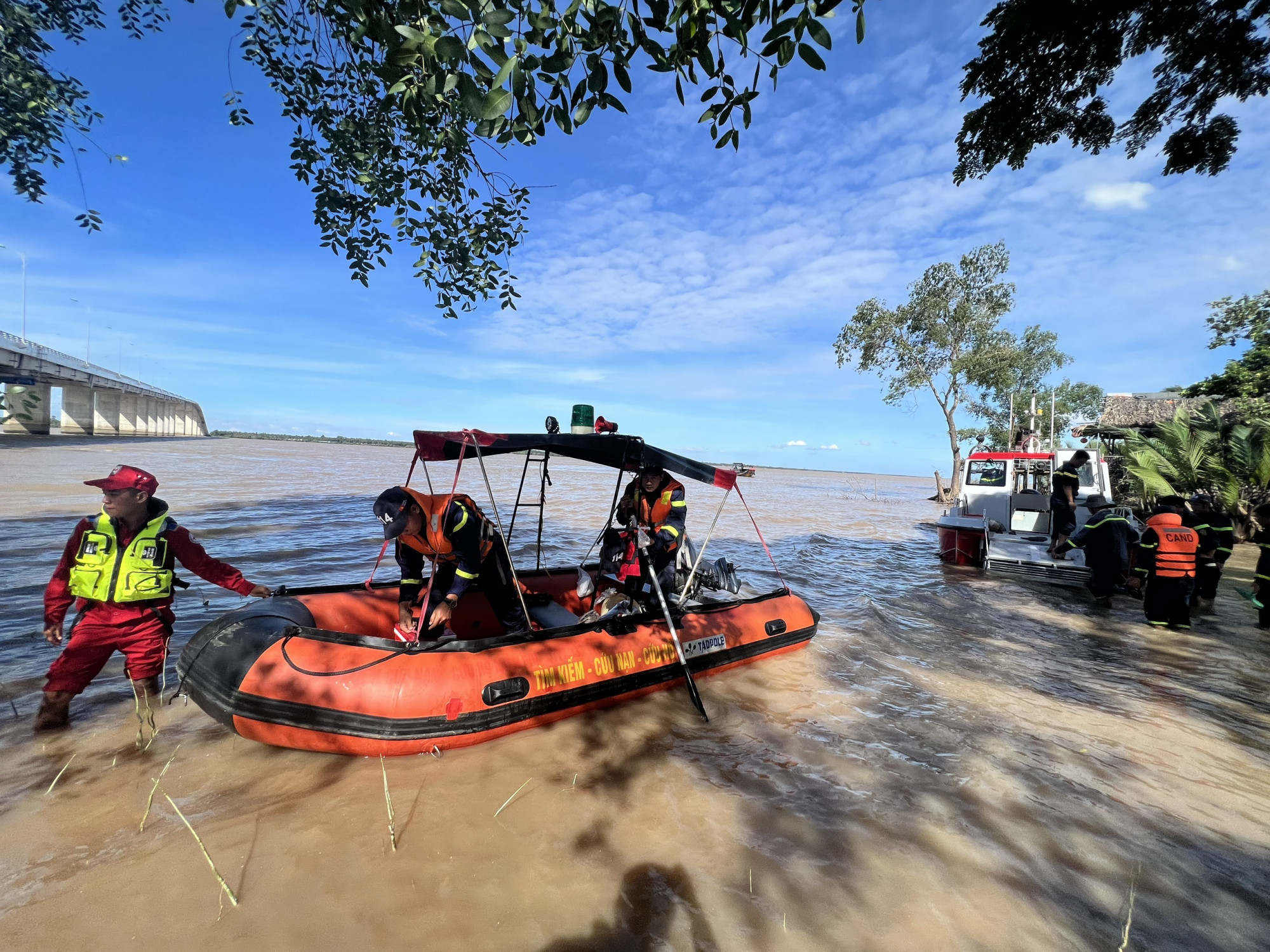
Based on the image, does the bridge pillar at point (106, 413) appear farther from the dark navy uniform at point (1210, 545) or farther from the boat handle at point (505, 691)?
the dark navy uniform at point (1210, 545)

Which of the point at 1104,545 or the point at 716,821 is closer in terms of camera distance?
the point at 716,821

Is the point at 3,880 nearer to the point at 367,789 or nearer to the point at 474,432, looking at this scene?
the point at 367,789

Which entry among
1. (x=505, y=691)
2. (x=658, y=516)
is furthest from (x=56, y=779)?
(x=658, y=516)

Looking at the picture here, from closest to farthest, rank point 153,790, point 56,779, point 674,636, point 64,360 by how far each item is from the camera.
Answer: point 153,790 < point 56,779 < point 674,636 < point 64,360

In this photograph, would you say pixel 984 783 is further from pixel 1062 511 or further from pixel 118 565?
pixel 1062 511

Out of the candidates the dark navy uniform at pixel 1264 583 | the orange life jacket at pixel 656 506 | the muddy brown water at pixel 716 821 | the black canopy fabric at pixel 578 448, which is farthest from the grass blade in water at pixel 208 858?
the dark navy uniform at pixel 1264 583

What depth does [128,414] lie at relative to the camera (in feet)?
192

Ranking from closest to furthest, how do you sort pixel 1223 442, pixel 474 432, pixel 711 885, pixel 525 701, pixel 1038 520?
pixel 711 885 → pixel 525 701 → pixel 474 432 → pixel 1038 520 → pixel 1223 442

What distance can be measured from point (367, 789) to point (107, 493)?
95.0 inches

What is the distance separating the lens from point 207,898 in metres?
2.36

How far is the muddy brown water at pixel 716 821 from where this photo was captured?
2336mm

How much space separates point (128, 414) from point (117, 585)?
75.4 m

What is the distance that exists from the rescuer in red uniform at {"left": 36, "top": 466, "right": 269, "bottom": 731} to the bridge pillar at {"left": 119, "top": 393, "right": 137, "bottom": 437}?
7132 centimetres

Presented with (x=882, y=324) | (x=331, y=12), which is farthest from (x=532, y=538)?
(x=882, y=324)
